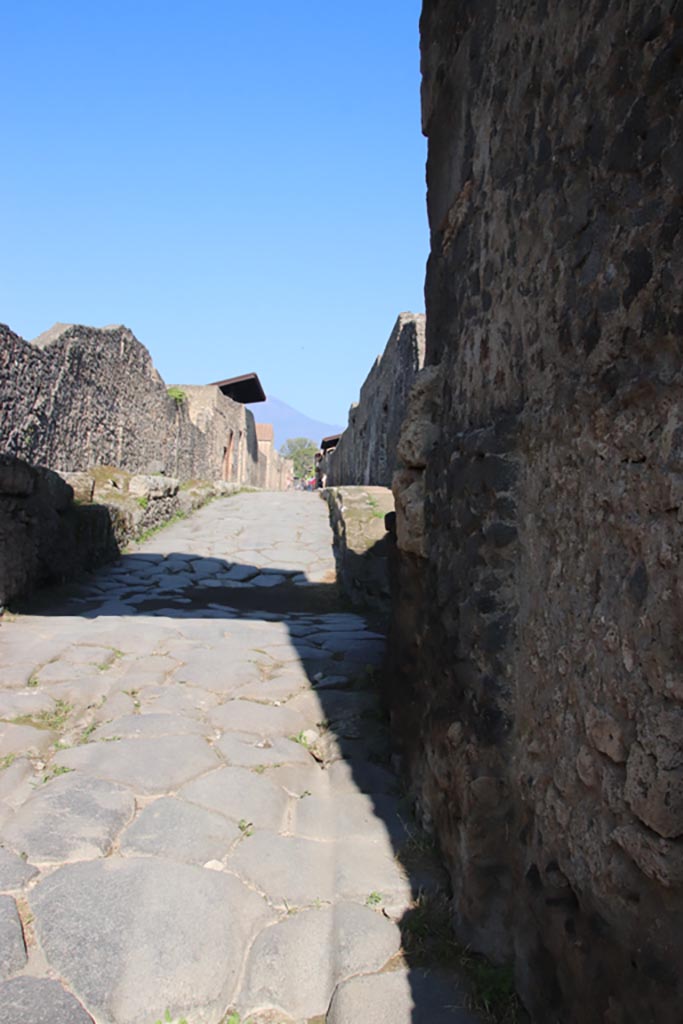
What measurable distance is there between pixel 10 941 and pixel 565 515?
1721mm

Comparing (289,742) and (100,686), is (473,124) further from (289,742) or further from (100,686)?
(100,686)

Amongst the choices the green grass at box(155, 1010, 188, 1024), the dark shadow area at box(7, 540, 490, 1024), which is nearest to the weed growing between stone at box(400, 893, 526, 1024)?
the dark shadow area at box(7, 540, 490, 1024)

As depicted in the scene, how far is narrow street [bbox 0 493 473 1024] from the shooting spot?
72.4 inches

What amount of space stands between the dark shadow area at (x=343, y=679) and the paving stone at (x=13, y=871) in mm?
1015

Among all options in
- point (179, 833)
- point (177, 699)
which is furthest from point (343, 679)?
point (179, 833)

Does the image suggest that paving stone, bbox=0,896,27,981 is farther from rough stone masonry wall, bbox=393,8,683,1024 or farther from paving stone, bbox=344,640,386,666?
paving stone, bbox=344,640,386,666

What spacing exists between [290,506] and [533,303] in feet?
39.7

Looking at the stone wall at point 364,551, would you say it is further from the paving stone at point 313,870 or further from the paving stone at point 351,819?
the paving stone at point 313,870

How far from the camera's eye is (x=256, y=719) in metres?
3.63

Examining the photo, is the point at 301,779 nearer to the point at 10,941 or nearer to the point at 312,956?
the point at 312,956

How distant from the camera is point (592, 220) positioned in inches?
58.7

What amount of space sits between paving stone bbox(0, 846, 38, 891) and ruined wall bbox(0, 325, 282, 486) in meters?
6.93

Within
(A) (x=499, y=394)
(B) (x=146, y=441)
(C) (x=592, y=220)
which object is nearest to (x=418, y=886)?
(A) (x=499, y=394)

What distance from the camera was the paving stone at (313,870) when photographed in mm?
2293
